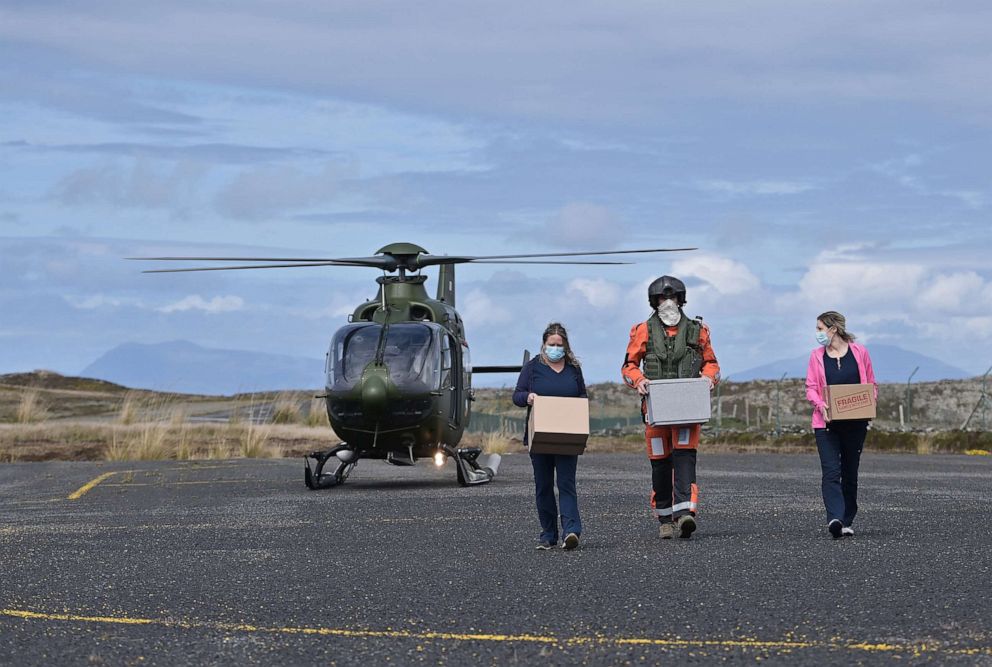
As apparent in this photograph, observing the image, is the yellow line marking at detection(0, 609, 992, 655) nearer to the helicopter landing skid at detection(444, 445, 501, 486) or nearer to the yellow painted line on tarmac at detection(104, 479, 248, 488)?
the helicopter landing skid at detection(444, 445, 501, 486)

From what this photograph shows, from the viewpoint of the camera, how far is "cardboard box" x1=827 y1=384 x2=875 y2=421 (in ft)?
41.1

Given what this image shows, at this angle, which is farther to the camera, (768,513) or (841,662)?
(768,513)

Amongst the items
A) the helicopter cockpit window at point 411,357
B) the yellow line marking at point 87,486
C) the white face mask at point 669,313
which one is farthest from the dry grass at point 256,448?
the white face mask at point 669,313

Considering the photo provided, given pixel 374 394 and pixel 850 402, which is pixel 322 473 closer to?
pixel 374 394

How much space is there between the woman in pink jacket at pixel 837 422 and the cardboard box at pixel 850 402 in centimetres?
9

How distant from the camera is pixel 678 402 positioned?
39.3ft

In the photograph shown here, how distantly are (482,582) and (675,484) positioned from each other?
284 cm

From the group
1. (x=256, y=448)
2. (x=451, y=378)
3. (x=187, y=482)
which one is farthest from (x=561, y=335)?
(x=256, y=448)

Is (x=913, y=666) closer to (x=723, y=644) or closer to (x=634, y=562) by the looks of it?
(x=723, y=644)

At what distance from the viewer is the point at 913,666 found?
704cm

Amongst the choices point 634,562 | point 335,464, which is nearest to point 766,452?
point 335,464

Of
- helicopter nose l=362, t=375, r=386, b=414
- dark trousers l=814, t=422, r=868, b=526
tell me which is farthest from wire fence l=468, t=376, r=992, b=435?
dark trousers l=814, t=422, r=868, b=526

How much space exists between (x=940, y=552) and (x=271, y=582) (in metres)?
5.54

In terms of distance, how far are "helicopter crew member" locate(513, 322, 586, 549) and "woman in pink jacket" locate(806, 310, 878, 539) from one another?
237 centimetres
